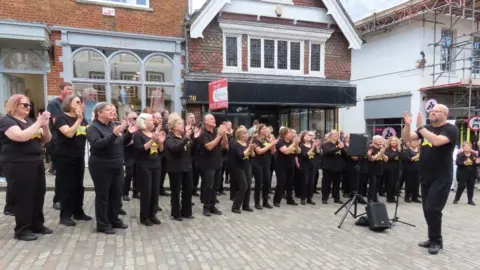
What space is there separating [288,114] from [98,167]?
9707mm

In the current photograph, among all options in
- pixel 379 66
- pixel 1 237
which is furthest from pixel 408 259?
pixel 379 66

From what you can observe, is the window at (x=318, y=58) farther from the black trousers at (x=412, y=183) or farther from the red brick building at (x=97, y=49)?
the black trousers at (x=412, y=183)

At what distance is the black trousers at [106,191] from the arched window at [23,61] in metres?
6.97

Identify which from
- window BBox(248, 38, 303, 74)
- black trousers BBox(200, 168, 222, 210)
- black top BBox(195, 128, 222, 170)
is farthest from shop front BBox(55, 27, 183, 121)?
black trousers BBox(200, 168, 222, 210)

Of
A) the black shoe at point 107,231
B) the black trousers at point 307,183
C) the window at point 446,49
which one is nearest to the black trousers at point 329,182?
the black trousers at point 307,183

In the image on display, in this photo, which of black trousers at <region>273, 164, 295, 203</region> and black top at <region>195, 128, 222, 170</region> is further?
black trousers at <region>273, 164, 295, 203</region>

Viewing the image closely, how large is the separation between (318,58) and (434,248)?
980 cm

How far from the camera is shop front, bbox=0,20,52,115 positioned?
901cm

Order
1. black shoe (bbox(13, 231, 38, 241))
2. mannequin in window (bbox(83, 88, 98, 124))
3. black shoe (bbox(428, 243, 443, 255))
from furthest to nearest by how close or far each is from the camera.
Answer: mannequin in window (bbox(83, 88, 98, 124)), black shoe (bbox(428, 243, 443, 255)), black shoe (bbox(13, 231, 38, 241))

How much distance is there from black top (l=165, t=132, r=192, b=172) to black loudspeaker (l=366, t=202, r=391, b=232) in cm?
302

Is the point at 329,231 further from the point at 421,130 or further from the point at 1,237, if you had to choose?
the point at 1,237

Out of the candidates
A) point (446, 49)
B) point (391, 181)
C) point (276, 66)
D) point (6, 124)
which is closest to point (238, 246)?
point (6, 124)

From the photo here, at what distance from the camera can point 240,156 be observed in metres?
6.46

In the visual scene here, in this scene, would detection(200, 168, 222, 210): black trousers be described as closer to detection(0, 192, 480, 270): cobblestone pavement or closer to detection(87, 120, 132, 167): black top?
detection(0, 192, 480, 270): cobblestone pavement
